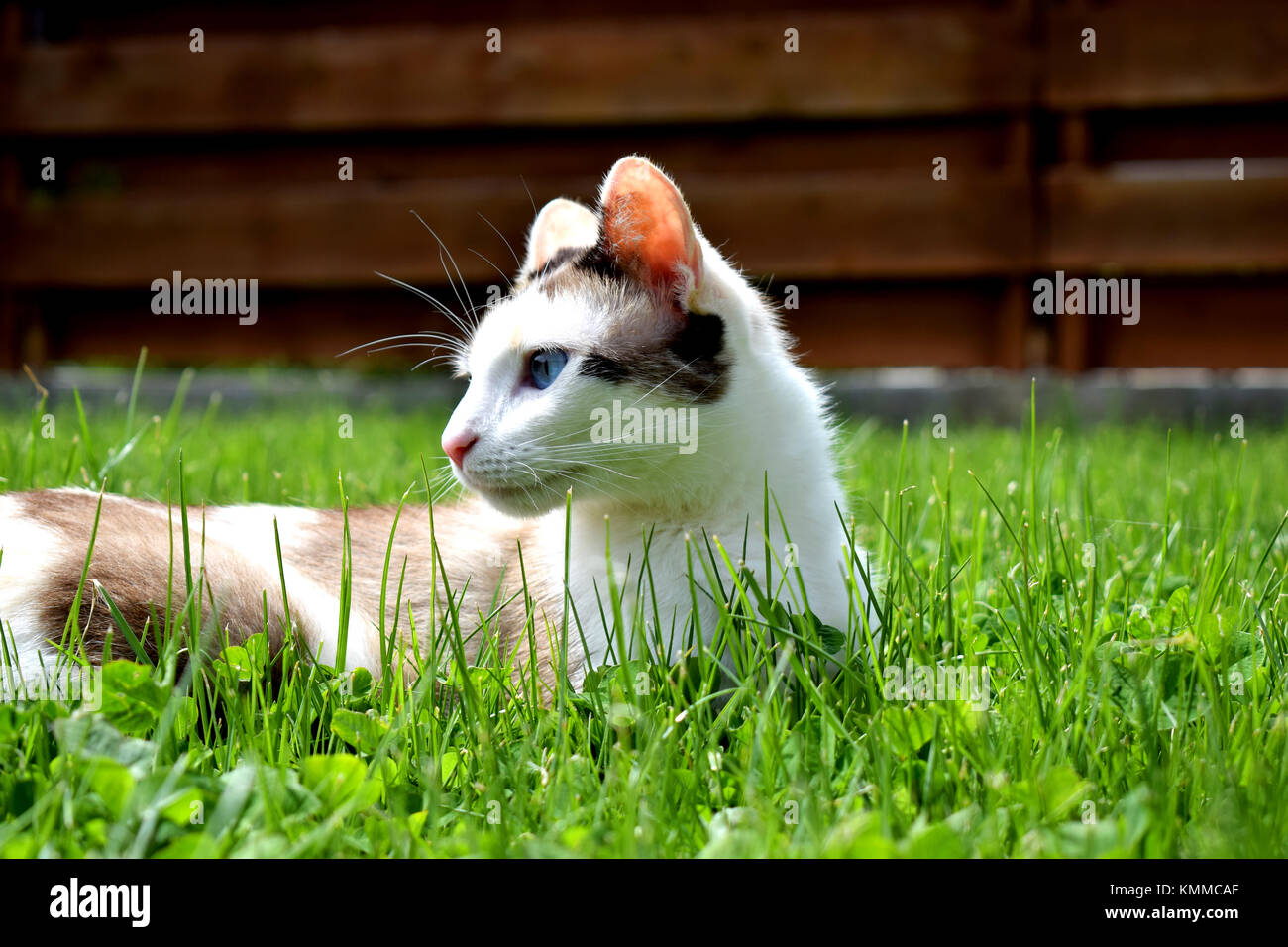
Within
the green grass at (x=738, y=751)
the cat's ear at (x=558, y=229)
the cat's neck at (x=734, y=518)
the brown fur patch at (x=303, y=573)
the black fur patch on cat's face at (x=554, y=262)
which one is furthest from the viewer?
the cat's ear at (x=558, y=229)

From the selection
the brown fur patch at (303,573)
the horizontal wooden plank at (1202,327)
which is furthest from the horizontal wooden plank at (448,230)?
the brown fur patch at (303,573)

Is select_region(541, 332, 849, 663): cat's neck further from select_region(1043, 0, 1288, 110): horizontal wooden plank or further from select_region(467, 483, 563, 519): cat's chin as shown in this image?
select_region(1043, 0, 1288, 110): horizontal wooden plank

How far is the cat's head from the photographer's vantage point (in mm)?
1729

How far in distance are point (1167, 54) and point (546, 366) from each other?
4.59 meters

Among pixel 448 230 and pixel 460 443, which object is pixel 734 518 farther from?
pixel 448 230

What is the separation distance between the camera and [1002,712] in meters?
1.40

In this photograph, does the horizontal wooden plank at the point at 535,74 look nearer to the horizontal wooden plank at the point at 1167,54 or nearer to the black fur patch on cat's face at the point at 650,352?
the horizontal wooden plank at the point at 1167,54

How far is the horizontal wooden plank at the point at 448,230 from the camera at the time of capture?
17.0 feet

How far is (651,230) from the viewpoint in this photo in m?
1.82

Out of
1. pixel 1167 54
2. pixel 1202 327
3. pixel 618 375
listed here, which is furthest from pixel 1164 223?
pixel 618 375

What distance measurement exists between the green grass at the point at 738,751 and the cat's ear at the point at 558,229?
3.17 feet
